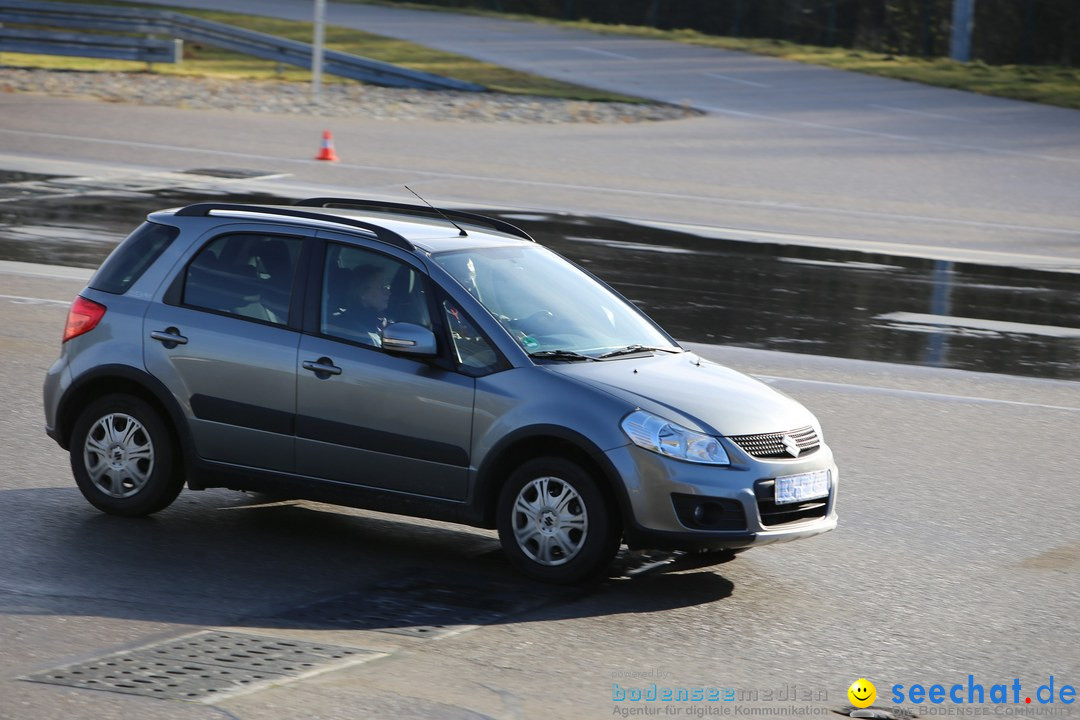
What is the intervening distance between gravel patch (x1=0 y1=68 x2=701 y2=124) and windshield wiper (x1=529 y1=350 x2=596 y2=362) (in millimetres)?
23552

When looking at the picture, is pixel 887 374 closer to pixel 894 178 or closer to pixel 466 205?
pixel 466 205

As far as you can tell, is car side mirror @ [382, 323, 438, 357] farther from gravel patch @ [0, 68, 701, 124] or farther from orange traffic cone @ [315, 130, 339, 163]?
→ gravel patch @ [0, 68, 701, 124]

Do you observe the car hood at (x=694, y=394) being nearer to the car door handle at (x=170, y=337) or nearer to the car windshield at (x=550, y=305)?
the car windshield at (x=550, y=305)

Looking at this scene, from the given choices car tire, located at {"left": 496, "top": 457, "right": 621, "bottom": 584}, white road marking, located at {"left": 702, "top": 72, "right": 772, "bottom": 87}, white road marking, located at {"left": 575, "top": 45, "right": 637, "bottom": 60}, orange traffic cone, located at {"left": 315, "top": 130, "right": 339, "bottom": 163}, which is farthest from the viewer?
white road marking, located at {"left": 575, "top": 45, "right": 637, "bottom": 60}

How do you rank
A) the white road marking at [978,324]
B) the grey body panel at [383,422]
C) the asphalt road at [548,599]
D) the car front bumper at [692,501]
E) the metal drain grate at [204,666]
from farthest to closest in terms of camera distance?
the white road marking at [978,324] < the grey body panel at [383,422] < the car front bumper at [692,501] < the asphalt road at [548,599] < the metal drain grate at [204,666]

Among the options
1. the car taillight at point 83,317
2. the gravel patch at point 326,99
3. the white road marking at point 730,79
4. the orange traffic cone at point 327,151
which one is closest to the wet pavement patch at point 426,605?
the car taillight at point 83,317

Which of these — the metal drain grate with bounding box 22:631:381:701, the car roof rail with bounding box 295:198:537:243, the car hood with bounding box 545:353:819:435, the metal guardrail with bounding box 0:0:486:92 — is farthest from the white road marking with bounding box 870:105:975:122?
the metal drain grate with bounding box 22:631:381:701

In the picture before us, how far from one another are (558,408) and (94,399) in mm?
2518

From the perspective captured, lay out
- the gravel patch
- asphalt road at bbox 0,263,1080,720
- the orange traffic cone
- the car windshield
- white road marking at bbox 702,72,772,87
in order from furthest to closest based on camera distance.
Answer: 1. white road marking at bbox 702,72,772,87
2. the gravel patch
3. the orange traffic cone
4. the car windshield
5. asphalt road at bbox 0,263,1080,720

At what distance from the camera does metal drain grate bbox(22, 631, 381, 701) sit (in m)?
5.68

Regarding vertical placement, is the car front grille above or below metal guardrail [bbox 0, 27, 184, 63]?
below

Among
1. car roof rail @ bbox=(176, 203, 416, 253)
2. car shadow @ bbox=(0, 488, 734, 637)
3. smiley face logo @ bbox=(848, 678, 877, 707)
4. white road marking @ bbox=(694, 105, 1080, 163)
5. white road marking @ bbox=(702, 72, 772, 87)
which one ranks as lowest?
car shadow @ bbox=(0, 488, 734, 637)

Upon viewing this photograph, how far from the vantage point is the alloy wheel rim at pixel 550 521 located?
716 cm

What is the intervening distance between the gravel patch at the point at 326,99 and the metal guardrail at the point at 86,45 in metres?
0.59
